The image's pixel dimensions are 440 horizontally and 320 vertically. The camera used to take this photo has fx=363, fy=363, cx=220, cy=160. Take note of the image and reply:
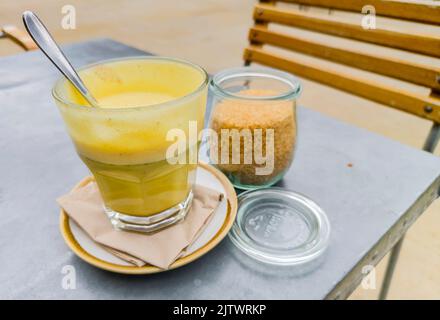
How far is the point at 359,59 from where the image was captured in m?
0.93

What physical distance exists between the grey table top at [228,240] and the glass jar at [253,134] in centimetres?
5

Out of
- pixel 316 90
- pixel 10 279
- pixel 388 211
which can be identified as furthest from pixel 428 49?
pixel 316 90

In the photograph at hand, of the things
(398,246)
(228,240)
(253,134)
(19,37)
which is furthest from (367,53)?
(19,37)

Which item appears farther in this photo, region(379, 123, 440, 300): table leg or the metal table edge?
region(379, 123, 440, 300): table leg

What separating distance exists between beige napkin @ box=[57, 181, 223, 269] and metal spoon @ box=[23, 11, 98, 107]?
0.12 m

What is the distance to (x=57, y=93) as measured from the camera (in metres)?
0.35

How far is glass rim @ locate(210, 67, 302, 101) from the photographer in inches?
17.8

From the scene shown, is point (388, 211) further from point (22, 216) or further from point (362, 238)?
point (22, 216)

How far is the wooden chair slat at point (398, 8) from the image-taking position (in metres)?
0.79

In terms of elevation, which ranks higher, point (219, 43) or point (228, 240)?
point (228, 240)

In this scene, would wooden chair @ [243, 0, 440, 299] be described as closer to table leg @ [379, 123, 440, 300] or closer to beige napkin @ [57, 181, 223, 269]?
table leg @ [379, 123, 440, 300]

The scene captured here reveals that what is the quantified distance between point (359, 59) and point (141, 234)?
775 mm

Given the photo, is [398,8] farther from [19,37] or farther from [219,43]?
[219,43]

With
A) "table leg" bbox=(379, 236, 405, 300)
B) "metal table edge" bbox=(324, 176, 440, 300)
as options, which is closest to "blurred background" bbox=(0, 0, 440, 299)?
"table leg" bbox=(379, 236, 405, 300)
